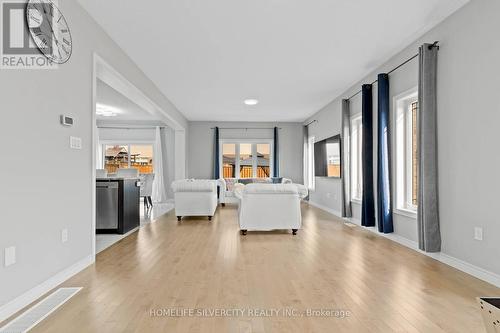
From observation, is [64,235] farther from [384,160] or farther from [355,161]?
[355,161]

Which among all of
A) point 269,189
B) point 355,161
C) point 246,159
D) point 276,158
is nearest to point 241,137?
point 246,159

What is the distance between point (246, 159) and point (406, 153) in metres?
6.61

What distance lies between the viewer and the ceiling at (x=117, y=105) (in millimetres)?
6353

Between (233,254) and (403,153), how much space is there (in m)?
2.85

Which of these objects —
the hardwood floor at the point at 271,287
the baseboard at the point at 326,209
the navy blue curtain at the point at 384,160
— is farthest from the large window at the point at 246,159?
the hardwood floor at the point at 271,287

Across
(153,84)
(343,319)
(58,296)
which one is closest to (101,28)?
(153,84)

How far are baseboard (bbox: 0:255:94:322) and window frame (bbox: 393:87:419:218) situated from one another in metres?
4.07

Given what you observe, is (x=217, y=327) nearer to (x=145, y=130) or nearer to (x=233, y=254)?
(x=233, y=254)

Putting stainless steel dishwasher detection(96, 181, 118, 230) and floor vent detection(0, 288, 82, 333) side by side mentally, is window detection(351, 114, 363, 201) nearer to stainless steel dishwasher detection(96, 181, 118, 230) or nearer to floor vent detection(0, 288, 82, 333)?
stainless steel dishwasher detection(96, 181, 118, 230)

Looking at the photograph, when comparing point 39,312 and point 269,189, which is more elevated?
point 269,189

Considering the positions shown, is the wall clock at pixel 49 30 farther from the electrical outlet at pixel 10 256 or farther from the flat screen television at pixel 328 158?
the flat screen television at pixel 328 158

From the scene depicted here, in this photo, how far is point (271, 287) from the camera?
8.43 feet

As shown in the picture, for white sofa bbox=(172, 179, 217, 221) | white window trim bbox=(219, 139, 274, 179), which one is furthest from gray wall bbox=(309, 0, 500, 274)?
white window trim bbox=(219, 139, 274, 179)

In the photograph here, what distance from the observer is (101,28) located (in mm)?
3551
